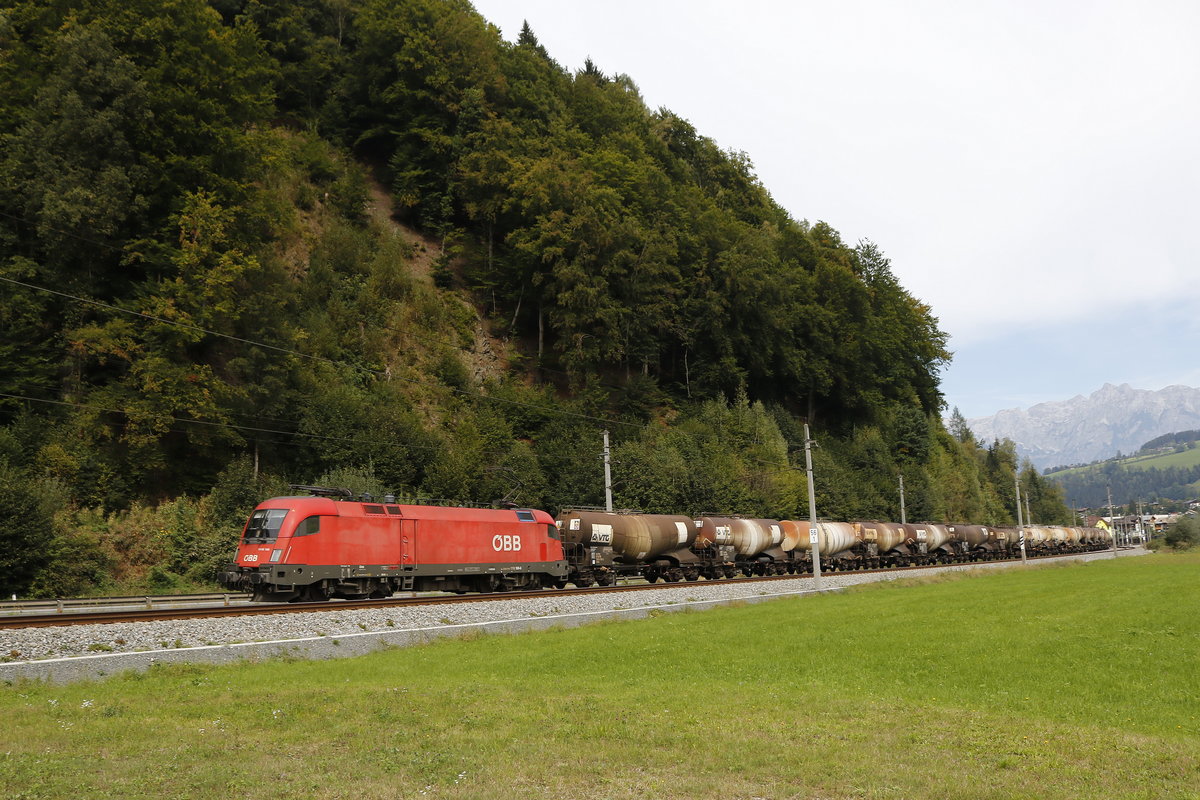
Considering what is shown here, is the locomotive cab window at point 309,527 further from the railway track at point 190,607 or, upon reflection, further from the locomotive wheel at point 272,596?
the railway track at point 190,607

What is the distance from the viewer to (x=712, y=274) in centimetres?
8288

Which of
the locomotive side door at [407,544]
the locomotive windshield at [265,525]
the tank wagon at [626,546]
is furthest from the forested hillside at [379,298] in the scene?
the locomotive side door at [407,544]

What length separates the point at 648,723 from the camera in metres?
11.6

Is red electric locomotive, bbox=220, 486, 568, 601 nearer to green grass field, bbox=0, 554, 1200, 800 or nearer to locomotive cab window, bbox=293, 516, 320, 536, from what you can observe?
locomotive cab window, bbox=293, 516, 320, 536

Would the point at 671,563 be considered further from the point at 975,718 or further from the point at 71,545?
the point at 975,718

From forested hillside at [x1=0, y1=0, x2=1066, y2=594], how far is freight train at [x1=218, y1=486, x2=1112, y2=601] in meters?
8.68

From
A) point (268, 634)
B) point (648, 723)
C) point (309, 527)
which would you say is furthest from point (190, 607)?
point (648, 723)

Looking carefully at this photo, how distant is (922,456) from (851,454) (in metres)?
15.8

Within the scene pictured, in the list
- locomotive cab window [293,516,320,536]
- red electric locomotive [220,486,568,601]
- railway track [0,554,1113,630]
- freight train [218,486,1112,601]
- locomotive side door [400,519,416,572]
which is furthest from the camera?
locomotive side door [400,519,416,572]

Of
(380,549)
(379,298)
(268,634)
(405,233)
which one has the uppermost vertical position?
(405,233)

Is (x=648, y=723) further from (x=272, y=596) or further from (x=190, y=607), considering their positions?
(x=190, y=607)

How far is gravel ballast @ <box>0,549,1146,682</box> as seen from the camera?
1598 cm

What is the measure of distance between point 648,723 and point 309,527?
18784mm

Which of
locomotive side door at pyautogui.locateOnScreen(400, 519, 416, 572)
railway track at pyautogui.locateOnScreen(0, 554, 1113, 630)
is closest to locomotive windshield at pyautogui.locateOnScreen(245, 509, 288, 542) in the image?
railway track at pyautogui.locateOnScreen(0, 554, 1113, 630)
